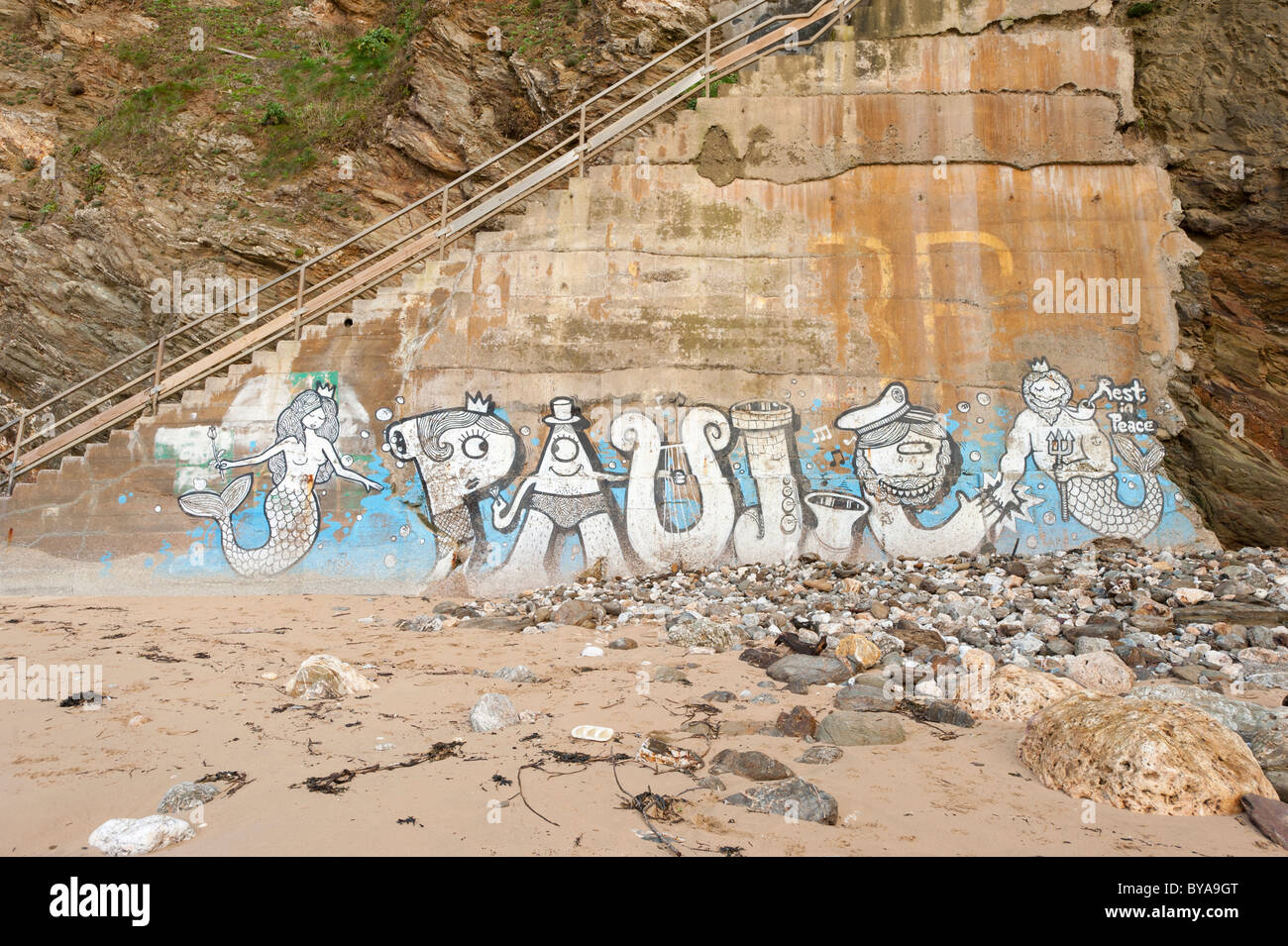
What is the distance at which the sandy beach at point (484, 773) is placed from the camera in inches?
100

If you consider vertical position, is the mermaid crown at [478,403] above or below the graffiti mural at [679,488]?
above

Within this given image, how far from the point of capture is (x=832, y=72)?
1036 centimetres

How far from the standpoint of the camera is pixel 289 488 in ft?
29.8

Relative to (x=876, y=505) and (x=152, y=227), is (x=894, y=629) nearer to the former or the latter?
(x=876, y=505)

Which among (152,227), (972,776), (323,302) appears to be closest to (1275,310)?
(972,776)

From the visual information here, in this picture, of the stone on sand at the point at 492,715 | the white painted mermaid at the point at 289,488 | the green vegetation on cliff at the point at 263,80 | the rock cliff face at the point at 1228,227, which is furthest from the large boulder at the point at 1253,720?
the green vegetation on cliff at the point at 263,80

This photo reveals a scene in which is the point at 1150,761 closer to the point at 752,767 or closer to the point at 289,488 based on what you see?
the point at 752,767

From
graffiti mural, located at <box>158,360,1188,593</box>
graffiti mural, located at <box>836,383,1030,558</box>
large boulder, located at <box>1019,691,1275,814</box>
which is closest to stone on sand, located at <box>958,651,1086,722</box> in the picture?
large boulder, located at <box>1019,691,1275,814</box>

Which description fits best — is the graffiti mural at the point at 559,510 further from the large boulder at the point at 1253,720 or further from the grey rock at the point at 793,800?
the grey rock at the point at 793,800

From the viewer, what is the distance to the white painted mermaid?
891 cm

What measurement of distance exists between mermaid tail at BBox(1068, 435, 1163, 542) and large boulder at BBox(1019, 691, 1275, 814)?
7061 millimetres

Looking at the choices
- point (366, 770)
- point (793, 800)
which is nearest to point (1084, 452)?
point (793, 800)

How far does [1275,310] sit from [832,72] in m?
6.73

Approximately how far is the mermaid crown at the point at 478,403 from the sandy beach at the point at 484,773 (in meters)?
4.29
